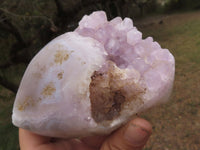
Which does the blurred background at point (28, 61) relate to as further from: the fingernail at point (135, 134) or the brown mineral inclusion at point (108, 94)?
the fingernail at point (135, 134)

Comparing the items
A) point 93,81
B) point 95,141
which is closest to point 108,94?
point 93,81

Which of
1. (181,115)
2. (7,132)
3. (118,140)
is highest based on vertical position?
(118,140)

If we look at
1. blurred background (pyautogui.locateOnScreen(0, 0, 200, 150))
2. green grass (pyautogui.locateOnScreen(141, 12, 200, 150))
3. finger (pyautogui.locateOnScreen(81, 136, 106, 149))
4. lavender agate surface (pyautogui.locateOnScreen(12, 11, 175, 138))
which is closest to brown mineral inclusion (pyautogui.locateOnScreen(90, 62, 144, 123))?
lavender agate surface (pyautogui.locateOnScreen(12, 11, 175, 138))

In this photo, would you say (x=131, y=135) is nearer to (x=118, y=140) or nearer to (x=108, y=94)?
(x=118, y=140)

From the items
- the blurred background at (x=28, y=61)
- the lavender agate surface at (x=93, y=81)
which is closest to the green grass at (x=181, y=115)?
the blurred background at (x=28, y=61)

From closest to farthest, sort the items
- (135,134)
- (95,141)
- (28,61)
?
(135,134)
(95,141)
(28,61)

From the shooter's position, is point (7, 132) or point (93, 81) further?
point (7, 132)

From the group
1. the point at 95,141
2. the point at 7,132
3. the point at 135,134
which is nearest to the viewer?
the point at 135,134

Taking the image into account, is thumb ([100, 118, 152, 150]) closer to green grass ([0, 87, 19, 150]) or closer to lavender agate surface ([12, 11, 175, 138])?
lavender agate surface ([12, 11, 175, 138])

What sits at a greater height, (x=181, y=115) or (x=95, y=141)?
(x=95, y=141)
